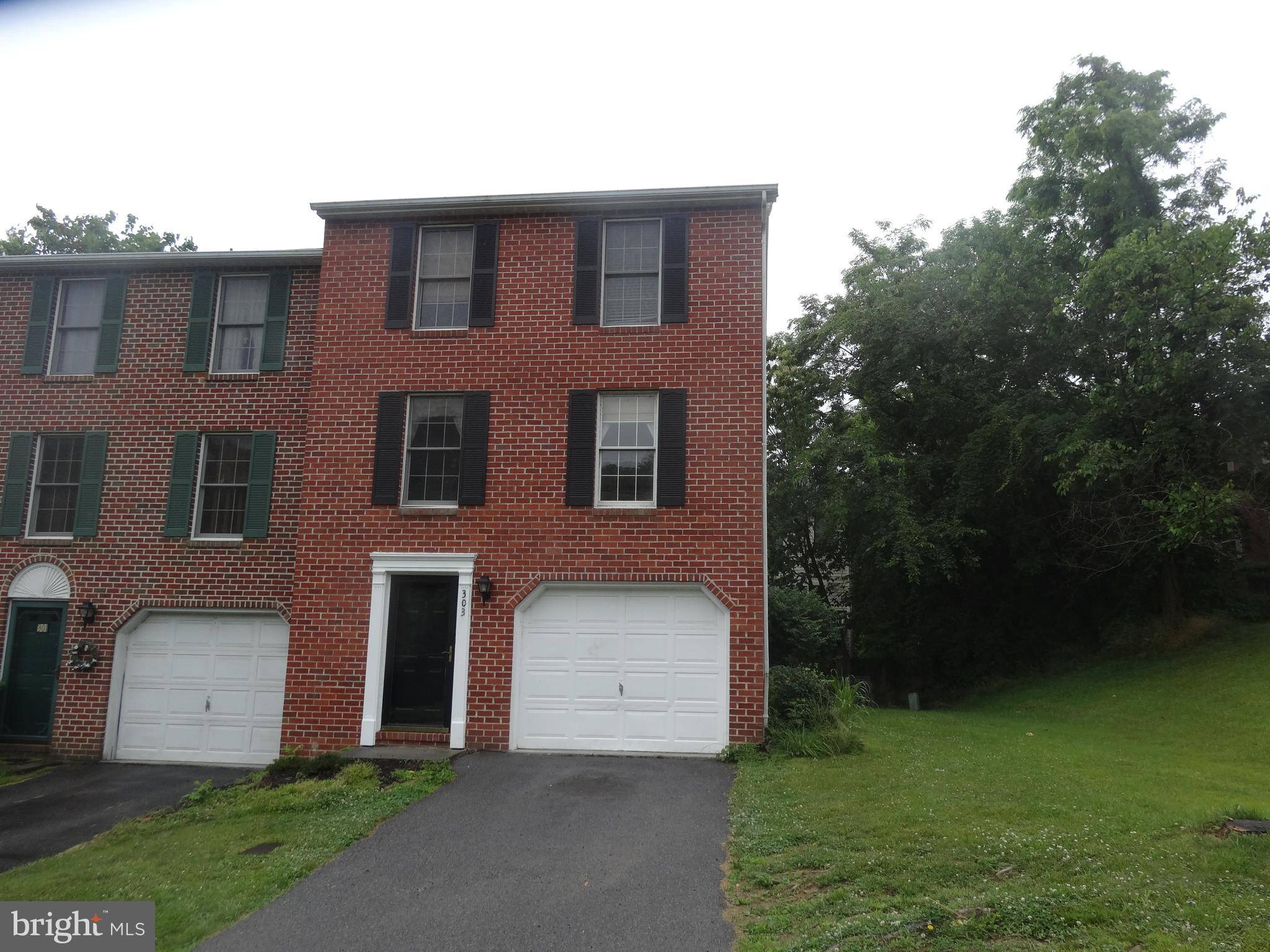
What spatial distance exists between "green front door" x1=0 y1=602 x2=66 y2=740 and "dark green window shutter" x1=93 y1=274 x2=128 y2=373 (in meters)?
4.15

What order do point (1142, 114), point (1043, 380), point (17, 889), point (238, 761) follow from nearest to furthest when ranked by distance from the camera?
point (17, 889), point (238, 761), point (1142, 114), point (1043, 380)

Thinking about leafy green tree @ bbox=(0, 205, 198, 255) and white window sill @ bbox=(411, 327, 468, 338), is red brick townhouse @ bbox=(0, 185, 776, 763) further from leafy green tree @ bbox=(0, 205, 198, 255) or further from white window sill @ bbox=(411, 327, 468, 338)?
leafy green tree @ bbox=(0, 205, 198, 255)

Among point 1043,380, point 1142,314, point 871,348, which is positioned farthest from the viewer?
point 871,348

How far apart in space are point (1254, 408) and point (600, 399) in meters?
14.1

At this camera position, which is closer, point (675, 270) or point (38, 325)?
point (675, 270)

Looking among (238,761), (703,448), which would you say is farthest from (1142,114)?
(238,761)

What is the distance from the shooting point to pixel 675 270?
511 inches

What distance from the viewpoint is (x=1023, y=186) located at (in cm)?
2247

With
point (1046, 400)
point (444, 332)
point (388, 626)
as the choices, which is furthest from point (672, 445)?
point (1046, 400)

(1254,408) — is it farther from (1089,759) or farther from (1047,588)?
(1089,759)

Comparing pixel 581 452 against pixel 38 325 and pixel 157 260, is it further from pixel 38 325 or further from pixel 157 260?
pixel 38 325

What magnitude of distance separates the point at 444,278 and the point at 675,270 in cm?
365

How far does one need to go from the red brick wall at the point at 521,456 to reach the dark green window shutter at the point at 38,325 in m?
5.47

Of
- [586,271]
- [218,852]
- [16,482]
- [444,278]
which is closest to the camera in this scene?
[218,852]
